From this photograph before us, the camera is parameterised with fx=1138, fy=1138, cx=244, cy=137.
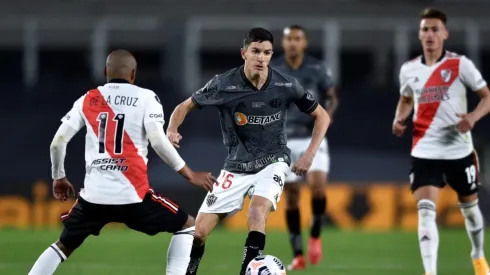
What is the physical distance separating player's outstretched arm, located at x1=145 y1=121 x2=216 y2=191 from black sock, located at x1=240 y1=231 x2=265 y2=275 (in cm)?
69

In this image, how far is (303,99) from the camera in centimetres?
963

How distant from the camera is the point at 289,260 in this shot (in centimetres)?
1341

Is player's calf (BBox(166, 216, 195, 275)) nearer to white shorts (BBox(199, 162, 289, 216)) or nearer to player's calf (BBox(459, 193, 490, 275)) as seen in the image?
white shorts (BBox(199, 162, 289, 216))

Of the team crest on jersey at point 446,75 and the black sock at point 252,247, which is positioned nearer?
the black sock at point 252,247

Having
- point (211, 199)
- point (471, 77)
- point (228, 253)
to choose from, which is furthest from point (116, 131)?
point (228, 253)

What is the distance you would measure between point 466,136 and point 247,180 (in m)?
2.44

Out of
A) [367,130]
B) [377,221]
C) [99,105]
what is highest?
[99,105]

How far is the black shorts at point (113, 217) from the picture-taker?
8.67 meters

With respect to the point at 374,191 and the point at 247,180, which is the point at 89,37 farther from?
the point at 247,180

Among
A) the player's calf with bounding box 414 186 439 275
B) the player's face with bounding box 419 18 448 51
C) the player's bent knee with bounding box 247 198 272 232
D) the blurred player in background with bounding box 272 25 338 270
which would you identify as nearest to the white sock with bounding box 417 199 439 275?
the player's calf with bounding box 414 186 439 275

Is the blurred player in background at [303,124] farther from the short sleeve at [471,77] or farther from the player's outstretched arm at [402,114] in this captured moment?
the short sleeve at [471,77]

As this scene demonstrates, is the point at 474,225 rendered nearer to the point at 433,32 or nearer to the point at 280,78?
the point at 433,32

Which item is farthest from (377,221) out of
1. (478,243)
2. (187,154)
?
(478,243)

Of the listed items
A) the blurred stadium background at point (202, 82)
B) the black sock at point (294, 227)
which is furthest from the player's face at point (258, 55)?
the black sock at point (294, 227)
